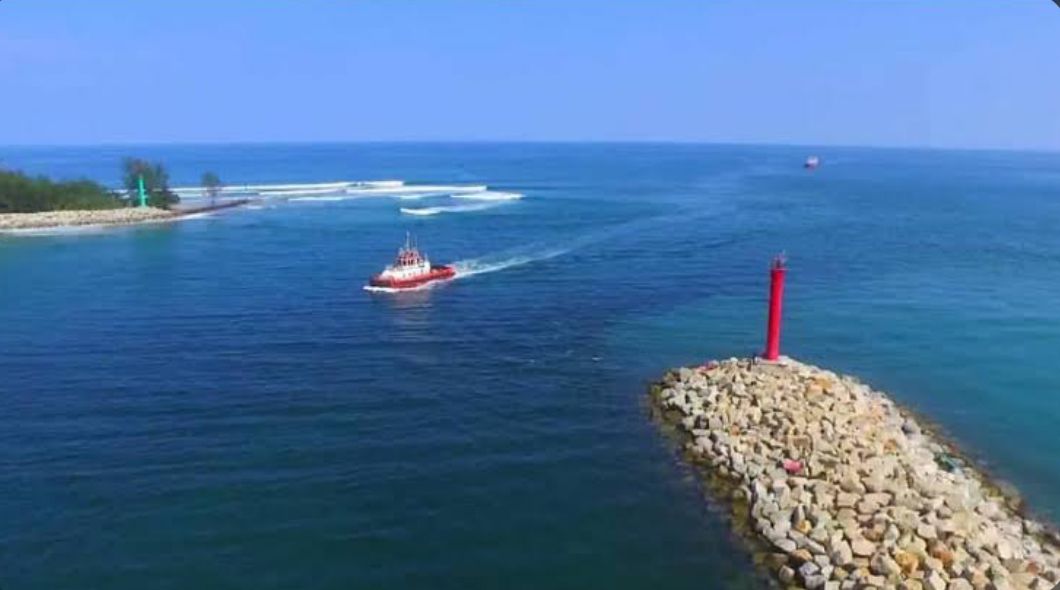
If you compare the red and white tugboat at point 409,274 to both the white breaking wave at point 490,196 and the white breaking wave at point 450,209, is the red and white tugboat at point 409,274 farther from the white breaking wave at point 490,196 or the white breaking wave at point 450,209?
the white breaking wave at point 490,196

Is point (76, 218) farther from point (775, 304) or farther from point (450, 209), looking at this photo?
point (775, 304)

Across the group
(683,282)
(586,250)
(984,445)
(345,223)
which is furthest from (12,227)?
(984,445)

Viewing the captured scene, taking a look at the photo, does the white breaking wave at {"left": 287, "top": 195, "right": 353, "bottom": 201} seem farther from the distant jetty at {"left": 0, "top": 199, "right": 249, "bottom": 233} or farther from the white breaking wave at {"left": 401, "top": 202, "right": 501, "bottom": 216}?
the distant jetty at {"left": 0, "top": 199, "right": 249, "bottom": 233}

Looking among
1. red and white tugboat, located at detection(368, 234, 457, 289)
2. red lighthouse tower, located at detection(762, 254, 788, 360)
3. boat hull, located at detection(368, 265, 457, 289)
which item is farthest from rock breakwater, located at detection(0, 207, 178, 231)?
red lighthouse tower, located at detection(762, 254, 788, 360)

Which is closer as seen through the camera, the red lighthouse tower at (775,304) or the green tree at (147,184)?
the red lighthouse tower at (775,304)

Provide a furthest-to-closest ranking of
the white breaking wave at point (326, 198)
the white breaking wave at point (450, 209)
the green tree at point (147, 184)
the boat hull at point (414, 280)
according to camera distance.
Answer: the white breaking wave at point (326, 198)
the green tree at point (147, 184)
the white breaking wave at point (450, 209)
the boat hull at point (414, 280)

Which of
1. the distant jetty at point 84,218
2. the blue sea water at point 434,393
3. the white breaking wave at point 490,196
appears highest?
the white breaking wave at point 490,196

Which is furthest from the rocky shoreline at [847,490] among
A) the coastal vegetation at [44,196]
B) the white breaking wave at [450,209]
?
the coastal vegetation at [44,196]

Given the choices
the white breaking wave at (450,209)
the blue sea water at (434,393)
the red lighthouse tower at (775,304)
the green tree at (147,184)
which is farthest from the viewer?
the green tree at (147,184)
